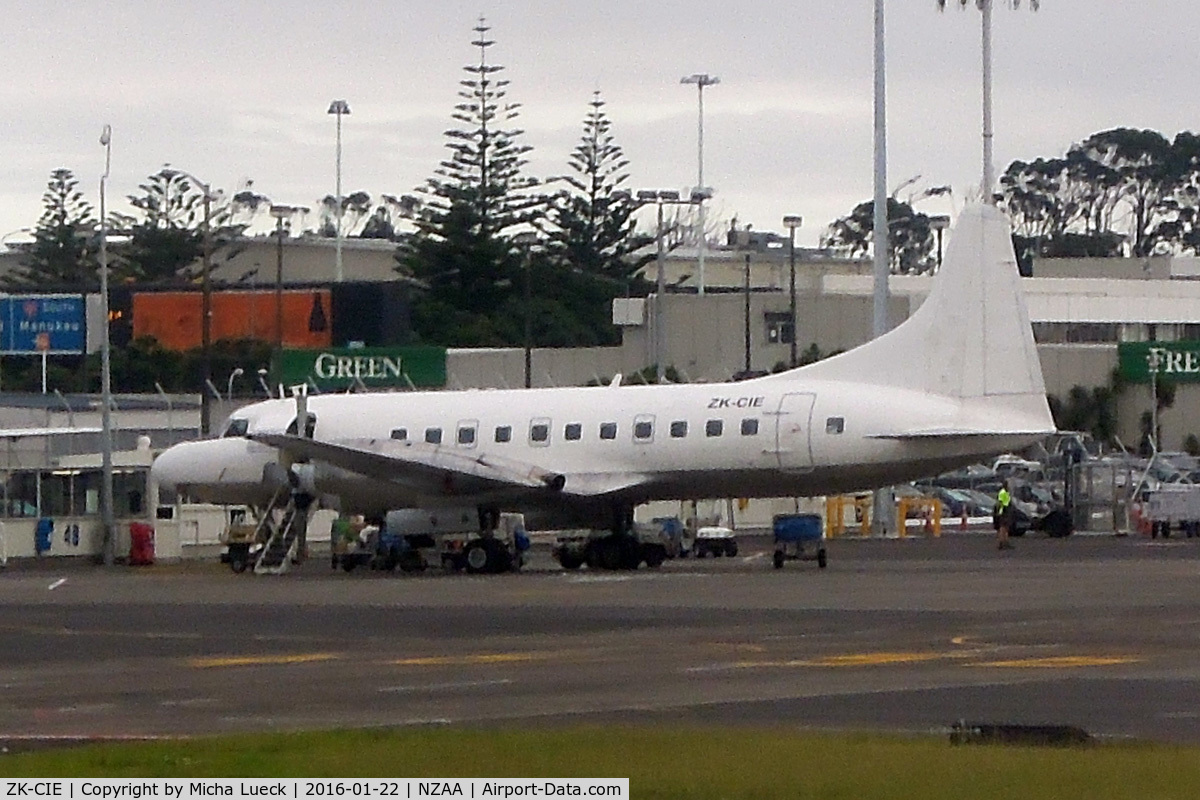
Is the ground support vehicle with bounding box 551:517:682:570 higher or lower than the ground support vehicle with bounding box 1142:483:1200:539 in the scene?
lower

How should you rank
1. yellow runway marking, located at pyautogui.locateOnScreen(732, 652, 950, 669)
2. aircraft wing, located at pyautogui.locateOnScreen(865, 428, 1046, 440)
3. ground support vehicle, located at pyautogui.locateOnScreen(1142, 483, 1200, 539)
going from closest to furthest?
1. yellow runway marking, located at pyautogui.locateOnScreen(732, 652, 950, 669)
2. aircraft wing, located at pyautogui.locateOnScreen(865, 428, 1046, 440)
3. ground support vehicle, located at pyautogui.locateOnScreen(1142, 483, 1200, 539)

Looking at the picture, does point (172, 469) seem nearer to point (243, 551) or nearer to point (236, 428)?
point (236, 428)

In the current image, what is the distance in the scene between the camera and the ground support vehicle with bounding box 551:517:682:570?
4284 centimetres

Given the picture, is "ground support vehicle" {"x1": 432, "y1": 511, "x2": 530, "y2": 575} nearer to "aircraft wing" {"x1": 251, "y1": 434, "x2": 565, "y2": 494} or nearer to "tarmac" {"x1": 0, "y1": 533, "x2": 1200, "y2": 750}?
"aircraft wing" {"x1": 251, "y1": 434, "x2": 565, "y2": 494}

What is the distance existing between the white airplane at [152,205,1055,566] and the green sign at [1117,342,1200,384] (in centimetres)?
4951

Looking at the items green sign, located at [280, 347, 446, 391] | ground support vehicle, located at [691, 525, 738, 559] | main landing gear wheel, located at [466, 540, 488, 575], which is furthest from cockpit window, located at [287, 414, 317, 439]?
green sign, located at [280, 347, 446, 391]

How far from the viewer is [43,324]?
8362 centimetres

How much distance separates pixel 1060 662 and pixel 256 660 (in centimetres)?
797

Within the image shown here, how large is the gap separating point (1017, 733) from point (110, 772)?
18.9 ft

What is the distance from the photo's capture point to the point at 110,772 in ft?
45.4

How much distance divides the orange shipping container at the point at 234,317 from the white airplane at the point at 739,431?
50984 millimetres

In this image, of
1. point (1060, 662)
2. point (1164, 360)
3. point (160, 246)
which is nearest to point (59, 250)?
point (160, 246)

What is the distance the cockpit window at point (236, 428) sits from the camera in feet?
153

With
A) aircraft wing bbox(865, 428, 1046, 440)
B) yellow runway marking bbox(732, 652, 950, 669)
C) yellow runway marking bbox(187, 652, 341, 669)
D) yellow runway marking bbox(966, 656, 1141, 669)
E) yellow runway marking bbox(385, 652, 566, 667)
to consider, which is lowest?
yellow runway marking bbox(187, 652, 341, 669)
